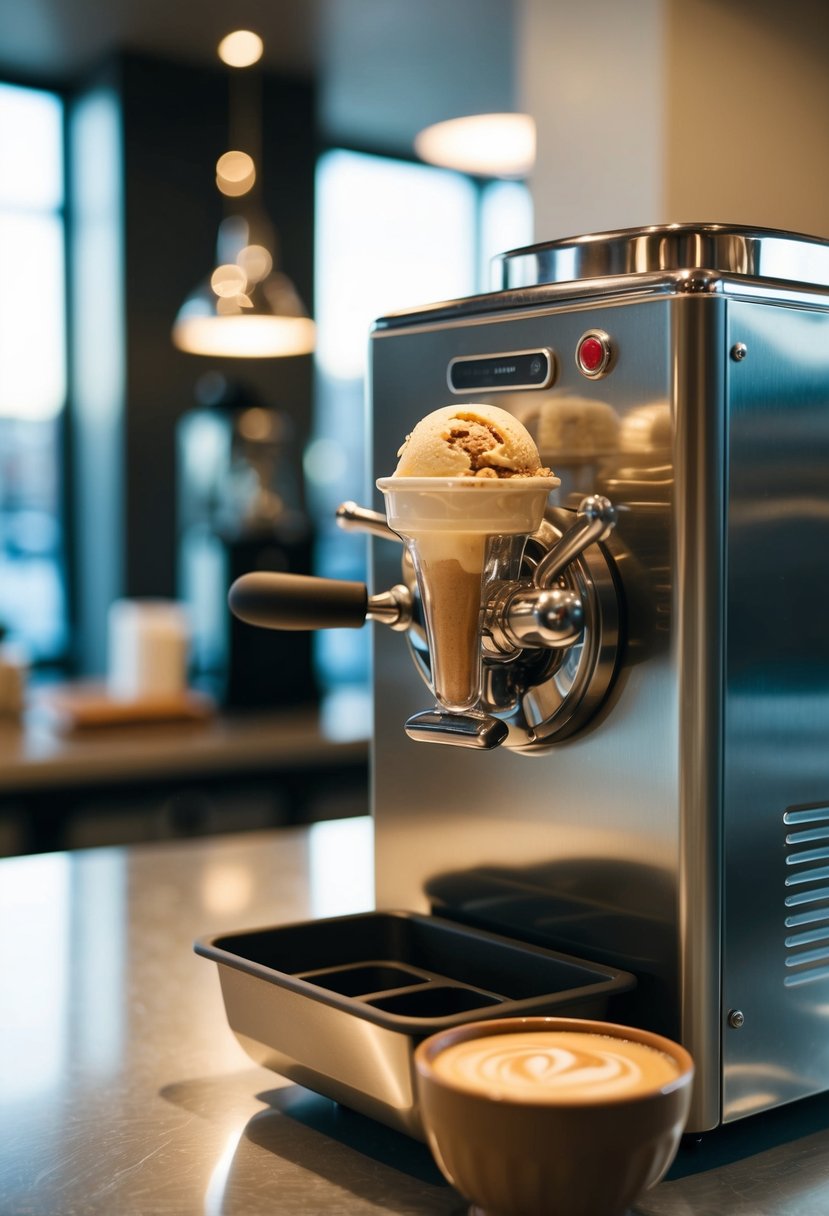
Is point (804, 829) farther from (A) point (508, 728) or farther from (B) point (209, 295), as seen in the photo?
(B) point (209, 295)

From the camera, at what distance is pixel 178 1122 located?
73 cm

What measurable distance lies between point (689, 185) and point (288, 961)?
57cm

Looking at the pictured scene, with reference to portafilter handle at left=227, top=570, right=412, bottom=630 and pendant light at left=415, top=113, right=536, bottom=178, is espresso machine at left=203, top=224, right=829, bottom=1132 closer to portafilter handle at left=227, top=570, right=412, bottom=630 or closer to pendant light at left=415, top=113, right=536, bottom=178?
portafilter handle at left=227, top=570, right=412, bottom=630

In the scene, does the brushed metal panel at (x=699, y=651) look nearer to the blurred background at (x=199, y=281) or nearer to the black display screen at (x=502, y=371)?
the black display screen at (x=502, y=371)

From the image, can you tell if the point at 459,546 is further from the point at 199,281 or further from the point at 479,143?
the point at 199,281

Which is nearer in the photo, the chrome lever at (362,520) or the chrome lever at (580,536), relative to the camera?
the chrome lever at (580,536)

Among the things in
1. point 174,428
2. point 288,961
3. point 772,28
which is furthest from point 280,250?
point 288,961

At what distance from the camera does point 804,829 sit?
71 centimetres

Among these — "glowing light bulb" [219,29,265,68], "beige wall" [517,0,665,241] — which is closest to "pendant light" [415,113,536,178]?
"beige wall" [517,0,665,241]

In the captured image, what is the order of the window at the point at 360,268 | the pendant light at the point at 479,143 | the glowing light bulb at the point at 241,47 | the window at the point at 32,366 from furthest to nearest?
the window at the point at 360,268 < the window at the point at 32,366 < the glowing light bulb at the point at 241,47 < the pendant light at the point at 479,143

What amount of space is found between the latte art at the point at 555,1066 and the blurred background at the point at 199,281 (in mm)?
2446

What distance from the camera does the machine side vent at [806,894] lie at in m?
0.70

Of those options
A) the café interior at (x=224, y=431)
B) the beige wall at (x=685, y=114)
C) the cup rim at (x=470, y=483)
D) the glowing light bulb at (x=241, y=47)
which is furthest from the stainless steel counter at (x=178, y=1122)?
the glowing light bulb at (x=241, y=47)

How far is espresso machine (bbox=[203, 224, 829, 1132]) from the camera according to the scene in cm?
65
